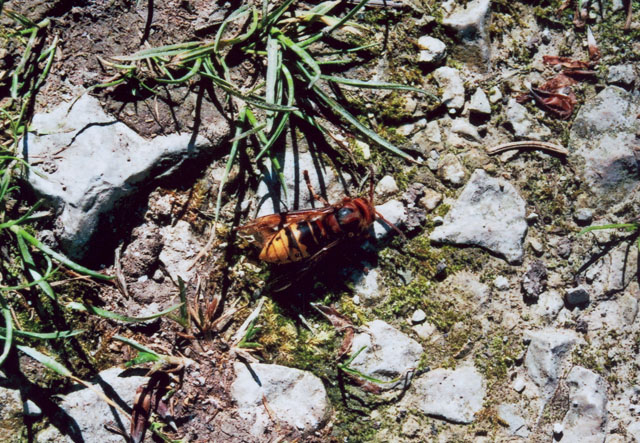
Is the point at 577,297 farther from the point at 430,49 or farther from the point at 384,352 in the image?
the point at 430,49

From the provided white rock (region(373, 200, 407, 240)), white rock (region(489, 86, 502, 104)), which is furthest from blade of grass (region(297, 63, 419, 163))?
white rock (region(489, 86, 502, 104))

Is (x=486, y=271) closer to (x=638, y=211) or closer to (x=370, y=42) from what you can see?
(x=638, y=211)

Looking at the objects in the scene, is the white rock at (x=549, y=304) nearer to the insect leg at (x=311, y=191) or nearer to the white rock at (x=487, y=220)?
the white rock at (x=487, y=220)

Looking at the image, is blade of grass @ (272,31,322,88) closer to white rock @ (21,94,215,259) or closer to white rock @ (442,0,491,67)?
white rock @ (21,94,215,259)

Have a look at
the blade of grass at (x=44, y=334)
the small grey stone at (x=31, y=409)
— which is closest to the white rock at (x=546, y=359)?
the blade of grass at (x=44, y=334)

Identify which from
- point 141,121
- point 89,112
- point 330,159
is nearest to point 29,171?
point 89,112
